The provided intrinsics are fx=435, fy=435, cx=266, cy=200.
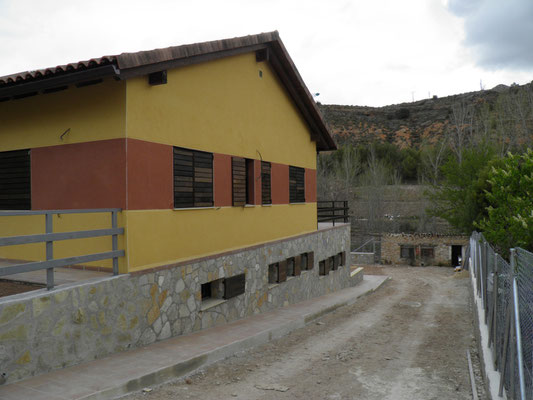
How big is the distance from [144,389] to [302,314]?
20.8 ft

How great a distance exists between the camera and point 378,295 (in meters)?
19.3

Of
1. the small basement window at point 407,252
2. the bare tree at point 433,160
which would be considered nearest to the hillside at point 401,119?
the bare tree at point 433,160

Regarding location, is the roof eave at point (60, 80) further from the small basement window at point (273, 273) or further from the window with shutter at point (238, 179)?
the small basement window at point (273, 273)

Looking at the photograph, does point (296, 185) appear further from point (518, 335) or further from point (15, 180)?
point (518, 335)

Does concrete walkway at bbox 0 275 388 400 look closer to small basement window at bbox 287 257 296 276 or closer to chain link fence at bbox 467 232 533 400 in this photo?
small basement window at bbox 287 257 296 276

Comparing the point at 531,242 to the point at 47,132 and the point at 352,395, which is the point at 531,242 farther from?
the point at 47,132

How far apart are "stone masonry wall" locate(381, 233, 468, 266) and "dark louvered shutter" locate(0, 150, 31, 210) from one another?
28.7 m

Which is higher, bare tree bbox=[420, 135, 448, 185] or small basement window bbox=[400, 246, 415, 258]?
bare tree bbox=[420, 135, 448, 185]

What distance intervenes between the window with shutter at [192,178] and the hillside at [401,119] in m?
61.4

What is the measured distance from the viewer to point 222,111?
10414mm

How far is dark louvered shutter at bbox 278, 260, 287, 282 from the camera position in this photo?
12.9 meters

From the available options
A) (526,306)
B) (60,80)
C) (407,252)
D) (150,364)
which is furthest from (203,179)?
(407,252)

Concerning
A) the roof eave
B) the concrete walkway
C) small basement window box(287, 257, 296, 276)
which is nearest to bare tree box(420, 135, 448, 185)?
small basement window box(287, 257, 296, 276)

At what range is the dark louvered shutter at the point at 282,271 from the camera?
12.9m
